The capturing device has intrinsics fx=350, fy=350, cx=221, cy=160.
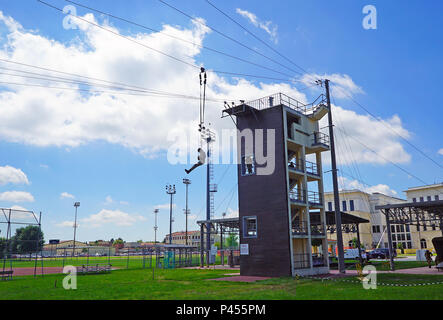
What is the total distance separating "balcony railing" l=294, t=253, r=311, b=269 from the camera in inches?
1067

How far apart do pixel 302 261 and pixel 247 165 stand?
8668 mm

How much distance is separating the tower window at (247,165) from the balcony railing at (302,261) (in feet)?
24.6

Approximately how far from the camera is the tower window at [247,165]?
28617 millimetres

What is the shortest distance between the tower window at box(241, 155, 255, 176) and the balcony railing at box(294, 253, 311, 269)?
751 centimetres

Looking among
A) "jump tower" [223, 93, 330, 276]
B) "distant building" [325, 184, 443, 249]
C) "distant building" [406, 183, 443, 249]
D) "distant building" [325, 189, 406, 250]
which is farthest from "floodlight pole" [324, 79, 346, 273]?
"distant building" [325, 189, 406, 250]

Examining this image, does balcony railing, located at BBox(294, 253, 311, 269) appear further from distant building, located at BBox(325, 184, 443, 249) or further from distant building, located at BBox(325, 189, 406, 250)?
distant building, located at BBox(325, 189, 406, 250)

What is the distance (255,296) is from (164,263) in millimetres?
26621

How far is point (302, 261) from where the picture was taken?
27109mm

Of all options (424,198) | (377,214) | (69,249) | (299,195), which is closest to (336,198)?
(299,195)

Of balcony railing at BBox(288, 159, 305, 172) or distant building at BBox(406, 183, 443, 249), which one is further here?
distant building at BBox(406, 183, 443, 249)

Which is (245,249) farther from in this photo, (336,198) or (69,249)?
(69,249)

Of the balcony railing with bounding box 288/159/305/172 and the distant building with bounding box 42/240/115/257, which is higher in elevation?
the balcony railing with bounding box 288/159/305/172
